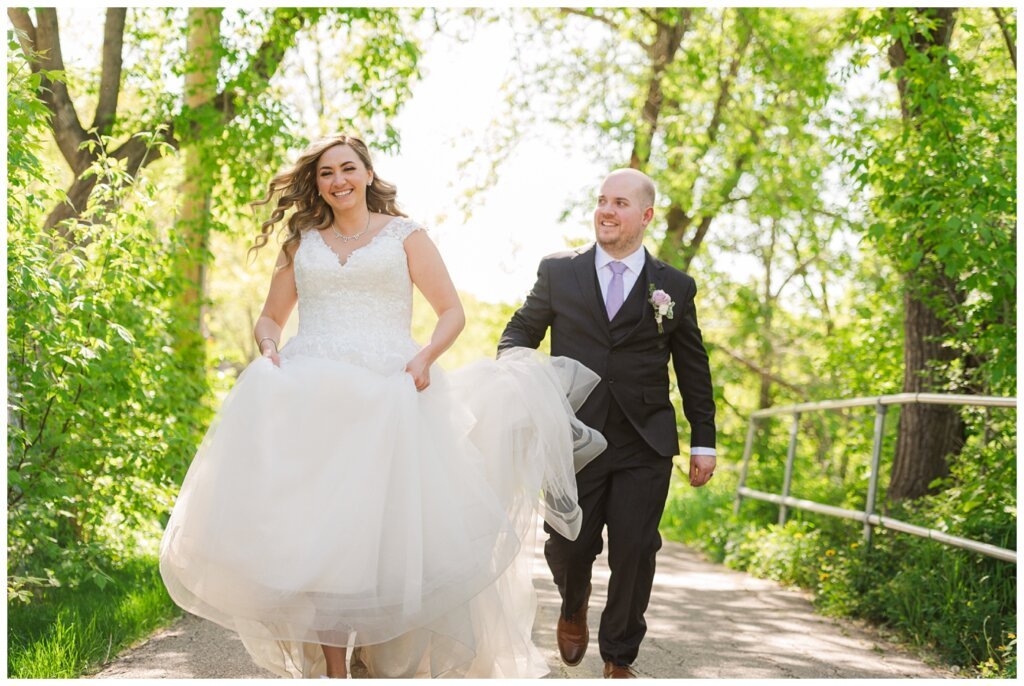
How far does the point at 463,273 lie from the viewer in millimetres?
18578

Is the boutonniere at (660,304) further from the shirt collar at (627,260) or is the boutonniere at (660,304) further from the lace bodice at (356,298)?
the lace bodice at (356,298)

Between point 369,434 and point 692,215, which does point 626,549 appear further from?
point 692,215

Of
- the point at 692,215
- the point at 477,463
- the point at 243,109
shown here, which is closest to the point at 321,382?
the point at 477,463

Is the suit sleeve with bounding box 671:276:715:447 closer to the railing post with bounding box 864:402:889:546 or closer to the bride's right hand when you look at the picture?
the bride's right hand

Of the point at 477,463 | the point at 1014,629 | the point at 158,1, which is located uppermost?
the point at 158,1

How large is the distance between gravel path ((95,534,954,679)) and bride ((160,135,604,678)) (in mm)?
839

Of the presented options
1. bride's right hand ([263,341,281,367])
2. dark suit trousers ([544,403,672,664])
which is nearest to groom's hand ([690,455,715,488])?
dark suit trousers ([544,403,672,664])

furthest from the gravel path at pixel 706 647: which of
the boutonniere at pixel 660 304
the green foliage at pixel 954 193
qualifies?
the green foliage at pixel 954 193

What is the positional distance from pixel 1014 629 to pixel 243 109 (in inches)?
266

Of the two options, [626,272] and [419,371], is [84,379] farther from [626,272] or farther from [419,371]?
[626,272]

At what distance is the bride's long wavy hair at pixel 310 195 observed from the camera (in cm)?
489

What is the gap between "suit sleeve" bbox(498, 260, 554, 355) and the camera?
17.3 feet

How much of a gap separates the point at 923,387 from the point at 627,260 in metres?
4.03

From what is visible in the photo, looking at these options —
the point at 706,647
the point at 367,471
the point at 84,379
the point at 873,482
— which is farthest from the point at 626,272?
the point at 873,482
